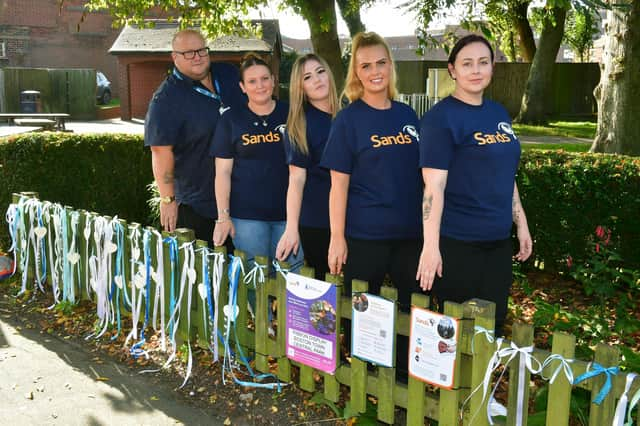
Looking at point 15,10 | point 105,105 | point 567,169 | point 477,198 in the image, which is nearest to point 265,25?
point 105,105

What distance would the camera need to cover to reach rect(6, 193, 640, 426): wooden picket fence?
266 centimetres

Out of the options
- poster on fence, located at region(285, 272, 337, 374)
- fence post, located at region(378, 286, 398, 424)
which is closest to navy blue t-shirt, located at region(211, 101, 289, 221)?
poster on fence, located at region(285, 272, 337, 374)

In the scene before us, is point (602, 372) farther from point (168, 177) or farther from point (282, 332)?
point (168, 177)

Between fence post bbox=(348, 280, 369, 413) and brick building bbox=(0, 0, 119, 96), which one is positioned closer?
fence post bbox=(348, 280, 369, 413)

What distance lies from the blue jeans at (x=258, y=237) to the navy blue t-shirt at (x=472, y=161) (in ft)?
4.17

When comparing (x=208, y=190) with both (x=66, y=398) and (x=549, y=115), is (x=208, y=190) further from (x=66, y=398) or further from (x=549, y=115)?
(x=549, y=115)

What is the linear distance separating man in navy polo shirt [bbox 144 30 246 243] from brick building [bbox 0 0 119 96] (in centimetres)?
3617

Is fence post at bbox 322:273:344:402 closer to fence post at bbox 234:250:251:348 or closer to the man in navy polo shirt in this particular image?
fence post at bbox 234:250:251:348

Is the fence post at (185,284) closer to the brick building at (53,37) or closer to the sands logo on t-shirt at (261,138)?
the sands logo on t-shirt at (261,138)

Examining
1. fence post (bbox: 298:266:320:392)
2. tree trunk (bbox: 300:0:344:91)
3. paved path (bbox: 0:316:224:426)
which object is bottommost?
paved path (bbox: 0:316:224:426)

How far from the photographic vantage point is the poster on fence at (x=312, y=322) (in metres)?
3.53

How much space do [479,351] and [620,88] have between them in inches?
290

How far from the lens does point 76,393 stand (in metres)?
3.99

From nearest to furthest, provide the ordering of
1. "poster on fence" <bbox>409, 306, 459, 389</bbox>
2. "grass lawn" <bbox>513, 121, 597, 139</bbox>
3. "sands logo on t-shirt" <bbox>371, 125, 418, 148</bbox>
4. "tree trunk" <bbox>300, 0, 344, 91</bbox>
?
1. "poster on fence" <bbox>409, 306, 459, 389</bbox>
2. "sands logo on t-shirt" <bbox>371, 125, 418, 148</bbox>
3. "tree trunk" <bbox>300, 0, 344, 91</bbox>
4. "grass lawn" <bbox>513, 121, 597, 139</bbox>
